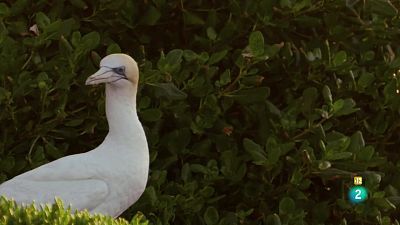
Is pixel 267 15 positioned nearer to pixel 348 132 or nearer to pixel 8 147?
pixel 348 132

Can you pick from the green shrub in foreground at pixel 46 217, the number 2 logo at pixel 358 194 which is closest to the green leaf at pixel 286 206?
the number 2 logo at pixel 358 194

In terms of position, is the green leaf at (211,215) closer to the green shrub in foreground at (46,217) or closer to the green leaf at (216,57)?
the green leaf at (216,57)

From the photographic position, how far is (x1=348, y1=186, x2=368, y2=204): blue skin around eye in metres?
6.62

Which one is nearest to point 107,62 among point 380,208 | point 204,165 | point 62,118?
point 62,118

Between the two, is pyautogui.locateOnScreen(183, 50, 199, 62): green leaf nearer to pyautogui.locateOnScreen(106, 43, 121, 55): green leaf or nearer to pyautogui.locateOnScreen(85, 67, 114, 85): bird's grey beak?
pyautogui.locateOnScreen(106, 43, 121, 55): green leaf

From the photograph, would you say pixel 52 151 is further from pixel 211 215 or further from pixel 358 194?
pixel 358 194

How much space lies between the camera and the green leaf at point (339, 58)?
21.8 feet

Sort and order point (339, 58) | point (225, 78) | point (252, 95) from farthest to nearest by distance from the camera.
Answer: point (339, 58)
point (252, 95)
point (225, 78)

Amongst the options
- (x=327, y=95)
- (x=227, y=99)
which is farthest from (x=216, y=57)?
(x=327, y=95)

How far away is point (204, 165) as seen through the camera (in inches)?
263

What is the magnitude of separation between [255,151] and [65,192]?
1400 mm

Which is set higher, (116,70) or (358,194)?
→ (116,70)

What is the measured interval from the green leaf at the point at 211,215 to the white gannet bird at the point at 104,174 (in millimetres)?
1061

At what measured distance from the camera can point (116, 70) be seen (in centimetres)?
539
